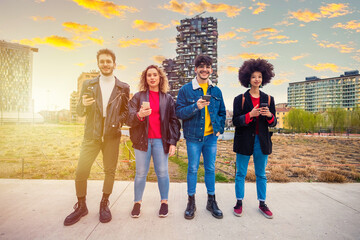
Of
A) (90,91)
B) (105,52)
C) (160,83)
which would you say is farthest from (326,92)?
(90,91)

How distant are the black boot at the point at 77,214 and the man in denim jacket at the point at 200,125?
1.39m

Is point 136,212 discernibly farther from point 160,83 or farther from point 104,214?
point 160,83

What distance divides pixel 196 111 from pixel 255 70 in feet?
3.96

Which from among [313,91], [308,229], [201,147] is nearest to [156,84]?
[201,147]

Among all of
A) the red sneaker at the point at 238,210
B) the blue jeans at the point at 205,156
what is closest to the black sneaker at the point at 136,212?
the blue jeans at the point at 205,156

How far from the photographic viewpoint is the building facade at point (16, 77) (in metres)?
58.4

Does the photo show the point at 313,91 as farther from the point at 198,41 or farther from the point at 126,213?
the point at 126,213

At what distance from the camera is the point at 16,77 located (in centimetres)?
8169

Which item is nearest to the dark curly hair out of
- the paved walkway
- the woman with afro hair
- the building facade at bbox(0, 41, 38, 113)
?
the woman with afro hair

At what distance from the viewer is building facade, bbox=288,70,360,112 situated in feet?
402

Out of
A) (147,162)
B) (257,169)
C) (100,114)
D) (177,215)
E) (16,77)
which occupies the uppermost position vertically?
(16,77)

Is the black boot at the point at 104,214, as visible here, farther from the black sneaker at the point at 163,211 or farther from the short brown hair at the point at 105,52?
the short brown hair at the point at 105,52

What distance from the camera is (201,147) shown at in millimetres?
2838

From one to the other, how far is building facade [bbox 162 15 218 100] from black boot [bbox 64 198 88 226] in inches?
2885
